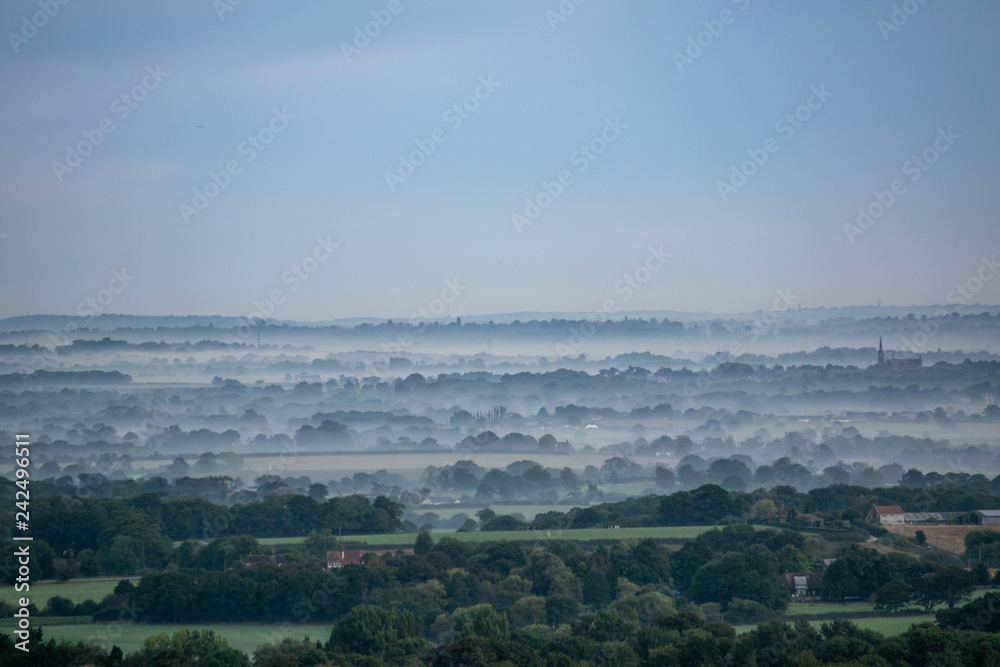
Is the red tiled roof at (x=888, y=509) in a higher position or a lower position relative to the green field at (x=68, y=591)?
higher

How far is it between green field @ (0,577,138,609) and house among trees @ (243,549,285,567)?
158 inches

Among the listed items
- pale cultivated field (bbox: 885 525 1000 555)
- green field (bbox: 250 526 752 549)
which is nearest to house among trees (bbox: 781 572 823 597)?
green field (bbox: 250 526 752 549)

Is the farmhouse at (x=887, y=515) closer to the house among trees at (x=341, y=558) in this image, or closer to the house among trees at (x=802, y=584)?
the house among trees at (x=802, y=584)

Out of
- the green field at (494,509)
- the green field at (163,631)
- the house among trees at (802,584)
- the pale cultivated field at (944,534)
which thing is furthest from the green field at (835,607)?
the green field at (494,509)

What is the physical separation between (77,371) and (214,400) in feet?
69.3

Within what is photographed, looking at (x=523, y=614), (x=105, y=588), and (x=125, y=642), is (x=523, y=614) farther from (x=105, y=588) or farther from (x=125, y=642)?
(x=105, y=588)

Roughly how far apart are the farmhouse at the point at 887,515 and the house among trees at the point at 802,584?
12581 mm

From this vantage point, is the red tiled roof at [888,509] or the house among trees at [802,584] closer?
the house among trees at [802,584]

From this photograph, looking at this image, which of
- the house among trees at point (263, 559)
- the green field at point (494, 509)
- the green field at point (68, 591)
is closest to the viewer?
the green field at point (68, 591)

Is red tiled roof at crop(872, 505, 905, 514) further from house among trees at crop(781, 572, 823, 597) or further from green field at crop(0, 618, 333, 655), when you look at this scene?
green field at crop(0, 618, 333, 655)

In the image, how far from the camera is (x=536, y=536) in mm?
43719

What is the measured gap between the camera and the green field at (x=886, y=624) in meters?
26.1

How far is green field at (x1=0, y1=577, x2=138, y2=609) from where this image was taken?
1219 inches

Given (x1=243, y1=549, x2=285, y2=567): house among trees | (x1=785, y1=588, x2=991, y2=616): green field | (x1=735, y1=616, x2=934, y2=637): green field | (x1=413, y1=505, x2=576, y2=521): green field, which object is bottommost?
(x1=413, y1=505, x2=576, y2=521): green field
